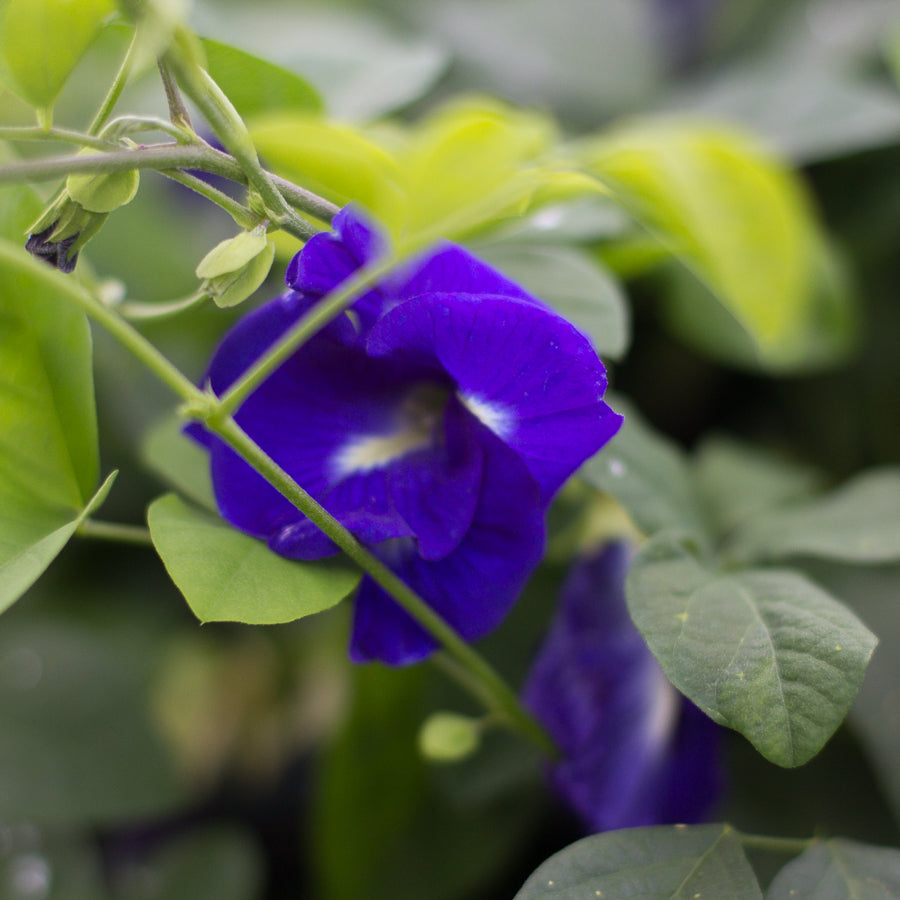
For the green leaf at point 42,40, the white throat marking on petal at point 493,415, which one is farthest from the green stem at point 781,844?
the green leaf at point 42,40

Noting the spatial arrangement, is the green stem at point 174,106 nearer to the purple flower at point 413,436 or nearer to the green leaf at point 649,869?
the purple flower at point 413,436

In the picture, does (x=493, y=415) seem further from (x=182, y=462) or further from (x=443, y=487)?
(x=182, y=462)

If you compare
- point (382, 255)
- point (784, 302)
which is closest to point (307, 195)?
point (382, 255)

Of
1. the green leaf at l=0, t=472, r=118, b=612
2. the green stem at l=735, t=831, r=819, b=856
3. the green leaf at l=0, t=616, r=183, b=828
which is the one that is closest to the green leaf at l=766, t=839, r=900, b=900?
the green stem at l=735, t=831, r=819, b=856

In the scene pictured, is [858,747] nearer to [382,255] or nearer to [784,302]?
[784,302]

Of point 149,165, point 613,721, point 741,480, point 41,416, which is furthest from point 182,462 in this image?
point 741,480

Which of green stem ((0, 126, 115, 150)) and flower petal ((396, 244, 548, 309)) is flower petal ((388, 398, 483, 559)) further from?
green stem ((0, 126, 115, 150))
